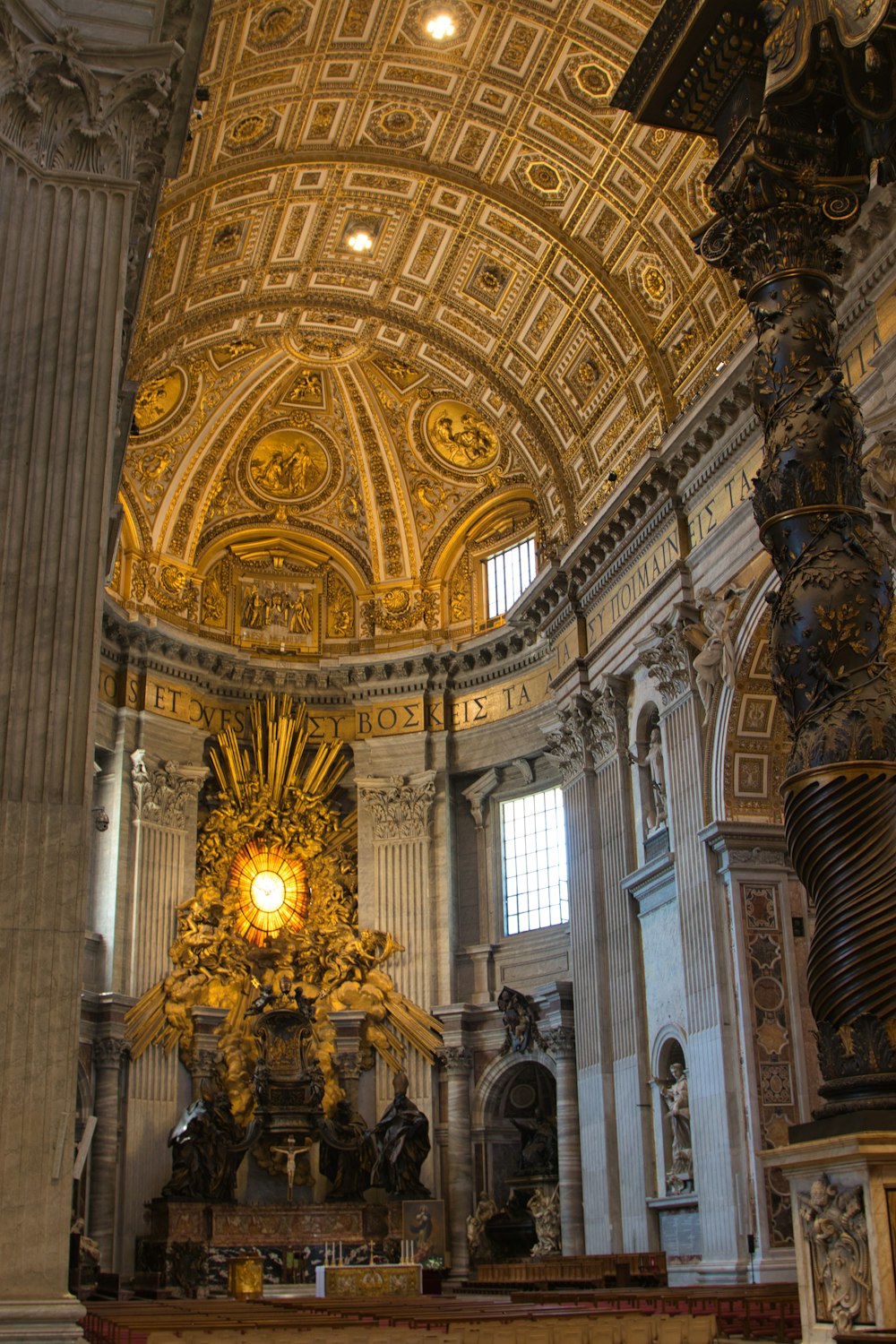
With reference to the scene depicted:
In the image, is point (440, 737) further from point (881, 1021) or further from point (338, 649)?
point (881, 1021)

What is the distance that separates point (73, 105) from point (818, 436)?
5.31m

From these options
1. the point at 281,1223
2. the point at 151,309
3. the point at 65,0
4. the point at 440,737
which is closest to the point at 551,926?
the point at 440,737

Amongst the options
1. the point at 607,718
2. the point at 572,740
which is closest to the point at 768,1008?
the point at 607,718

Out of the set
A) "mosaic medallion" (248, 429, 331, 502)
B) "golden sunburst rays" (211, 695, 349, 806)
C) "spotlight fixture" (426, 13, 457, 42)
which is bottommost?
"golden sunburst rays" (211, 695, 349, 806)

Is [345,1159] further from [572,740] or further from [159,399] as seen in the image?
[159,399]

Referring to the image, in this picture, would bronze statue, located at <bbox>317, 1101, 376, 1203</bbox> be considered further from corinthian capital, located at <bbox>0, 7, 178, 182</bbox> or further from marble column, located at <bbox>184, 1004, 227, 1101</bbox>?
corinthian capital, located at <bbox>0, 7, 178, 182</bbox>

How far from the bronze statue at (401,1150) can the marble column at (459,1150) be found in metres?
0.59

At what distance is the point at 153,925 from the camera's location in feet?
73.4

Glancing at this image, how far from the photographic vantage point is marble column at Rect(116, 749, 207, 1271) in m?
20.9

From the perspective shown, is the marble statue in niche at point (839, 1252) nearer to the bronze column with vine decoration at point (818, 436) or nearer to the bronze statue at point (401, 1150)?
the bronze column with vine decoration at point (818, 436)

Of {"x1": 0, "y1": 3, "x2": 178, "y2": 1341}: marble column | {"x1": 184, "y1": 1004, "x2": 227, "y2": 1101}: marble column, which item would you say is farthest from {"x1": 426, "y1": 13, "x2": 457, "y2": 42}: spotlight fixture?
{"x1": 184, "y1": 1004, "x2": 227, "y2": 1101}: marble column

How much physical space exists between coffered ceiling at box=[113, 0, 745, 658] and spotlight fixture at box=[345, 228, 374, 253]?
12 centimetres

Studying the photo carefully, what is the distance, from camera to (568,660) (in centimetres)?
2164

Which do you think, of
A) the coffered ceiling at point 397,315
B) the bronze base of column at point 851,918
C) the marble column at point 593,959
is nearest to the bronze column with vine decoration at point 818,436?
the bronze base of column at point 851,918
